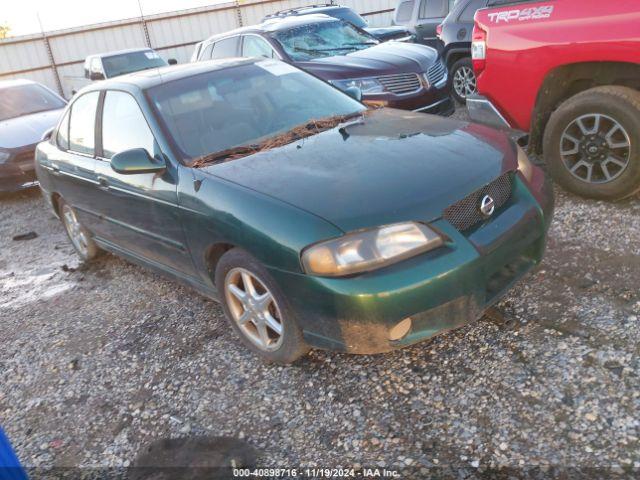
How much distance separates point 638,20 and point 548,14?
0.65 m

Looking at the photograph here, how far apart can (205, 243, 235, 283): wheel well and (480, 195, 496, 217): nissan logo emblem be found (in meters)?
1.33

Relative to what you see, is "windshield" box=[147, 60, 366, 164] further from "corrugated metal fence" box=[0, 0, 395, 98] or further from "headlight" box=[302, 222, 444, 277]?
"corrugated metal fence" box=[0, 0, 395, 98]

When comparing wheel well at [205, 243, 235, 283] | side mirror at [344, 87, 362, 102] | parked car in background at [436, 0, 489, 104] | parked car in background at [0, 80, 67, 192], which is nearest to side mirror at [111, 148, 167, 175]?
wheel well at [205, 243, 235, 283]

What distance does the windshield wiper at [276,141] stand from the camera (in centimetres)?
315

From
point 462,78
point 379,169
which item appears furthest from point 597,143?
point 462,78

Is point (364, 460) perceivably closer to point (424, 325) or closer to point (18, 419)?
point (424, 325)

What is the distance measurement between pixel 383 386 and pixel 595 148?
261 cm

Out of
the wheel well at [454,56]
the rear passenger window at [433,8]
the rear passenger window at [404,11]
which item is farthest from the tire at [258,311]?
the rear passenger window at [404,11]

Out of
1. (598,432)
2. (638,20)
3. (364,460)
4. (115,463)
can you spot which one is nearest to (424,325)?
(364,460)

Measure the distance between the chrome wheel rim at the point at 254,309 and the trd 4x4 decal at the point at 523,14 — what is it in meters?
2.96

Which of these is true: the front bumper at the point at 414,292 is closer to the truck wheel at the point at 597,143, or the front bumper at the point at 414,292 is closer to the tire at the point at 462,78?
the truck wheel at the point at 597,143

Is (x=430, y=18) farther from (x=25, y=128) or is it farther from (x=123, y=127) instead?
(x=123, y=127)

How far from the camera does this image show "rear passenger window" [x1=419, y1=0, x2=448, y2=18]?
9.88 metres

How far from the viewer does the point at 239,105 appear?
3.59 metres
